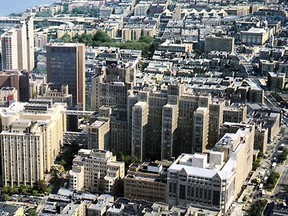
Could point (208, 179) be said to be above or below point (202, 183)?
above

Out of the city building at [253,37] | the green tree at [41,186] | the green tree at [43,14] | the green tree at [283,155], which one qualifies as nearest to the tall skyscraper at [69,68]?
the green tree at [41,186]

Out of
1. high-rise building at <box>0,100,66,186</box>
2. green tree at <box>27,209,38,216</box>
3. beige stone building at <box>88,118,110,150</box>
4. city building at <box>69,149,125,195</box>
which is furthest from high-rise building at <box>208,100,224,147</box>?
green tree at <box>27,209,38,216</box>

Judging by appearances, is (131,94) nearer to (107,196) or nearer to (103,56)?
(107,196)

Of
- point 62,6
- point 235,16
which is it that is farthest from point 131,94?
point 62,6

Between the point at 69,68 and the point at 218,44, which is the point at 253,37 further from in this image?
the point at 69,68

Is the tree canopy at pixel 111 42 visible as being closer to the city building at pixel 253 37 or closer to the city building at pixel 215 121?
the city building at pixel 253 37

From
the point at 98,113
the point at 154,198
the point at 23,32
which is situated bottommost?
the point at 154,198

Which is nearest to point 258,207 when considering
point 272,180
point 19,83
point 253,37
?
point 272,180
